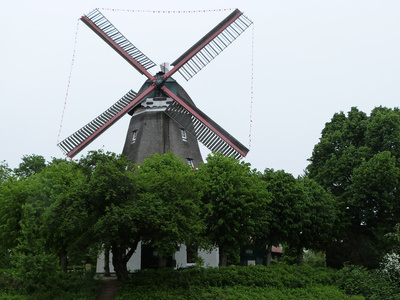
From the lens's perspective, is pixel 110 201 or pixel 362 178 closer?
pixel 110 201

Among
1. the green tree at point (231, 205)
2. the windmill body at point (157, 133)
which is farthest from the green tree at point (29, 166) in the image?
the green tree at point (231, 205)

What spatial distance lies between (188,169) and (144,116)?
7.52m

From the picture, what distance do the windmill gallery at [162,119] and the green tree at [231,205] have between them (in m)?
3.84

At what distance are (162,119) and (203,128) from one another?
294 centimetres

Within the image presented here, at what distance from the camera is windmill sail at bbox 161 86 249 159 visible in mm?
31188

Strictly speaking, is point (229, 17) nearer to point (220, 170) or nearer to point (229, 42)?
point (229, 42)

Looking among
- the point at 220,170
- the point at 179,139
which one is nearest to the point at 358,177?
the point at 220,170

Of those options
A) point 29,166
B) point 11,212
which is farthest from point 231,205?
point 29,166

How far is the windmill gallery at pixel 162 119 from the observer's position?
3138 cm

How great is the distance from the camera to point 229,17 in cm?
3331

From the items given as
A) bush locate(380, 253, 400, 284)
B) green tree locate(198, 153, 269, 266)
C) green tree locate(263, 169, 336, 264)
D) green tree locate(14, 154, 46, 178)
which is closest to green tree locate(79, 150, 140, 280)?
green tree locate(198, 153, 269, 266)

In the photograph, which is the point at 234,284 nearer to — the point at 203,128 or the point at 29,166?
the point at 203,128

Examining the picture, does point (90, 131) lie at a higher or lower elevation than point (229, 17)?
lower

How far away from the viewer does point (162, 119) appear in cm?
3219
